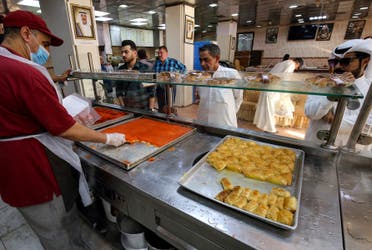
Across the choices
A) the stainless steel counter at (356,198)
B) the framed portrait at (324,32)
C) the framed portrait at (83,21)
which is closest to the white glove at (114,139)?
the stainless steel counter at (356,198)

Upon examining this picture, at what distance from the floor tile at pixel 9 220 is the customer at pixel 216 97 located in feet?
7.32

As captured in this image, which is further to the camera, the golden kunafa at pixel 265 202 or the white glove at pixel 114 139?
the white glove at pixel 114 139

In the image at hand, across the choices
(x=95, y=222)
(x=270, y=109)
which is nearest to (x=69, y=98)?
(x=95, y=222)

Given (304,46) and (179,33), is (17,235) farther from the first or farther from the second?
(304,46)

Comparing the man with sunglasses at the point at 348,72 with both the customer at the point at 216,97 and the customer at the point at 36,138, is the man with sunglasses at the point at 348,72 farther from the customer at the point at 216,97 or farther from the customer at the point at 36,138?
the customer at the point at 36,138

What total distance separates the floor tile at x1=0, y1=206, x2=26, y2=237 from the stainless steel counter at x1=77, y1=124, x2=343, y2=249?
1.40 m

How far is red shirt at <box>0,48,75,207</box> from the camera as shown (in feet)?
2.69

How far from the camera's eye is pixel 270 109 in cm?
383

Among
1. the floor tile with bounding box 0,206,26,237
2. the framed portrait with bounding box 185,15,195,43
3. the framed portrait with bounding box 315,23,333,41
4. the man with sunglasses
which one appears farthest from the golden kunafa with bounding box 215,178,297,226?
the framed portrait with bounding box 315,23,333,41

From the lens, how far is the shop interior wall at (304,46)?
31.1 feet

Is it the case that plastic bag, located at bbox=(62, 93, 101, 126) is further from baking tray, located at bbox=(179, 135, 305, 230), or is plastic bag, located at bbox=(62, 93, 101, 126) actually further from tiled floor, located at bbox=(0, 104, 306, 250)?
baking tray, located at bbox=(179, 135, 305, 230)

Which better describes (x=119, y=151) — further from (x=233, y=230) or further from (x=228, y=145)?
(x=233, y=230)

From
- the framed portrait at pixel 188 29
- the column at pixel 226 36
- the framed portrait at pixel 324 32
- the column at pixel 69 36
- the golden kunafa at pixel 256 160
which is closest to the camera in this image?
the golden kunafa at pixel 256 160

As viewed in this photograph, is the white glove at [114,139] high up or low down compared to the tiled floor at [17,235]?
up
